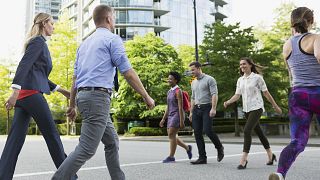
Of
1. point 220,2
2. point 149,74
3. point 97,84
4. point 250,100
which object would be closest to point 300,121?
point 97,84

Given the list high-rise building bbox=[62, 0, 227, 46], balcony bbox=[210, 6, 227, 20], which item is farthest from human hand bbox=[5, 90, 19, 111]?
balcony bbox=[210, 6, 227, 20]

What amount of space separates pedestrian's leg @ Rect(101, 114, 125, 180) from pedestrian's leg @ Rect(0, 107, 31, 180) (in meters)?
0.99

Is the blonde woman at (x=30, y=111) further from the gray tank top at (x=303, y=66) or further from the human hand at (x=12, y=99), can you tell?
the gray tank top at (x=303, y=66)

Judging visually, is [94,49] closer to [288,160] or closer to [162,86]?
[288,160]

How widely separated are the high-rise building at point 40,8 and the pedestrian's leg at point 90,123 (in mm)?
122183

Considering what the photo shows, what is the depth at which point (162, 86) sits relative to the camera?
111 ft

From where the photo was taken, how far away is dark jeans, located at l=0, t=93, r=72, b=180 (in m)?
4.30

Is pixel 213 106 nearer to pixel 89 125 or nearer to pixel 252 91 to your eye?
pixel 252 91

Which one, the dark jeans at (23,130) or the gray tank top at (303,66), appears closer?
the gray tank top at (303,66)

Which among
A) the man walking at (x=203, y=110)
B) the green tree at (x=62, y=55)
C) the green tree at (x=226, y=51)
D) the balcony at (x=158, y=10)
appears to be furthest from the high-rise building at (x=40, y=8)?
the man walking at (x=203, y=110)

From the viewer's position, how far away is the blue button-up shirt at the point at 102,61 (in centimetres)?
369

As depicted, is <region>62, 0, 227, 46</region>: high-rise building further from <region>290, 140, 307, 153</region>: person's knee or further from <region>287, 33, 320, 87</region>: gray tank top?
<region>290, 140, 307, 153</region>: person's knee

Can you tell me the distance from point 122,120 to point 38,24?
35190 millimetres

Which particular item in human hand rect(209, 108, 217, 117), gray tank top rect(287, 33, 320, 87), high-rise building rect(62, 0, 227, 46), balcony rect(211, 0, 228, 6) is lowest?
human hand rect(209, 108, 217, 117)
